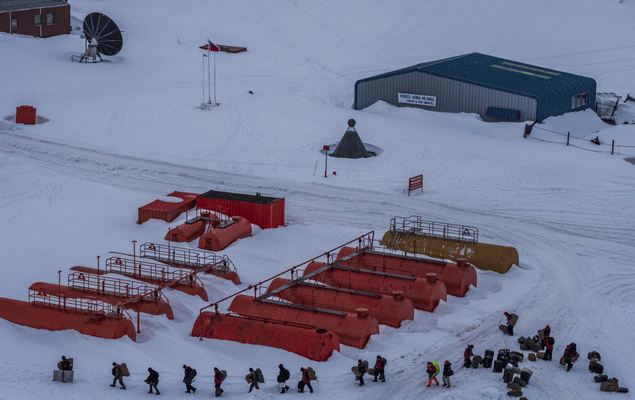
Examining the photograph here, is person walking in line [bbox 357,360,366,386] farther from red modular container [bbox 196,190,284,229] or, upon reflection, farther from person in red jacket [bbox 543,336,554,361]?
red modular container [bbox 196,190,284,229]

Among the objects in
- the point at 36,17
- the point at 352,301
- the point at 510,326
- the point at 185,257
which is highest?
the point at 36,17

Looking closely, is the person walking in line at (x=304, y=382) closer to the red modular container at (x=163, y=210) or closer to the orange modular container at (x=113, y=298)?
the orange modular container at (x=113, y=298)

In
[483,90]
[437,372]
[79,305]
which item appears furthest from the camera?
[483,90]

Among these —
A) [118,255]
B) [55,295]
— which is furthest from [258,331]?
[118,255]

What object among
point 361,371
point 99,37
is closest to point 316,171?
point 361,371

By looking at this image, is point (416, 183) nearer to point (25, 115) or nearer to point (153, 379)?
point (153, 379)
